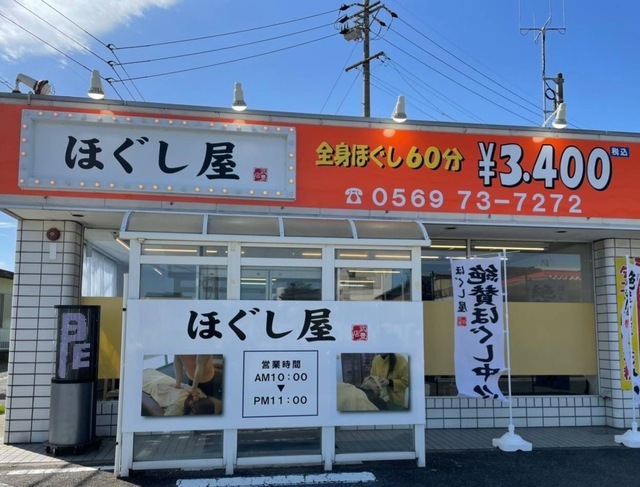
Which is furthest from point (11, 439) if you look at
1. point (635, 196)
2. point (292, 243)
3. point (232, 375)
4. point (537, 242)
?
point (635, 196)

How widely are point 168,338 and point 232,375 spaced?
34.6 inches

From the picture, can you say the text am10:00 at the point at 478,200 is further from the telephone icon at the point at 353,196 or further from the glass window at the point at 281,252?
the glass window at the point at 281,252

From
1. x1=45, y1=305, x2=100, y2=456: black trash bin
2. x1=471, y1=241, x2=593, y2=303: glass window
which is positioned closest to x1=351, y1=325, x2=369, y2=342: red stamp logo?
x1=471, y1=241, x2=593, y2=303: glass window

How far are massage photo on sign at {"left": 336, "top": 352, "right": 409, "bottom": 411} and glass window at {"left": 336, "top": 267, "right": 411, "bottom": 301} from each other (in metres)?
0.73

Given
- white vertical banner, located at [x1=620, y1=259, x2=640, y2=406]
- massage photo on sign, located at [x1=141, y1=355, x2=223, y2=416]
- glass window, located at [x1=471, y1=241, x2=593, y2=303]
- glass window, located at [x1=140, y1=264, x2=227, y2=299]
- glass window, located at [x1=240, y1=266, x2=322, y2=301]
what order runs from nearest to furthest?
massage photo on sign, located at [x1=141, y1=355, x2=223, y2=416], glass window, located at [x1=140, y1=264, x2=227, y2=299], glass window, located at [x1=240, y1=266, x2=322, y2=301], white vertical banner, located at [x1=620, y1=259, x2=640, y2=406], glass window, located at [x1=471, y1=241, x2=593, y2=303]

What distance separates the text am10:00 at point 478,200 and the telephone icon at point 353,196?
195 mm

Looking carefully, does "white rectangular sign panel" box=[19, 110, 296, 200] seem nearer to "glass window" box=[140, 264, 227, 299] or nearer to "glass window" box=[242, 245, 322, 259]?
"glass window" box=[242, 245, 322, 259]

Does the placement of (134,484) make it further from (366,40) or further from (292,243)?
(366,40)

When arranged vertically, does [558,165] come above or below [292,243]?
above

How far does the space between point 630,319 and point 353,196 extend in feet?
15.3

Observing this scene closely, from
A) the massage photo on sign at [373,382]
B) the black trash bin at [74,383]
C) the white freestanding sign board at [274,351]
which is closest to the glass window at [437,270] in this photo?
the white freestanding sign board at [274,351]

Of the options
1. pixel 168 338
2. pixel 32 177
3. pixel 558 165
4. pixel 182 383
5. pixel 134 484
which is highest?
pixel 558 165

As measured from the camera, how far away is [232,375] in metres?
6.36

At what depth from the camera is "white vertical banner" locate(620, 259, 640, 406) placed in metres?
8.07
